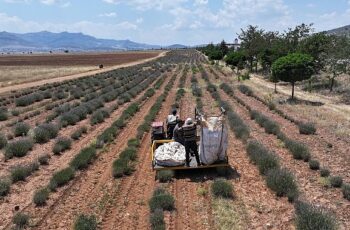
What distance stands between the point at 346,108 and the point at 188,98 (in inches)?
428

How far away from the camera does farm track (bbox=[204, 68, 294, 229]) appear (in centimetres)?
957

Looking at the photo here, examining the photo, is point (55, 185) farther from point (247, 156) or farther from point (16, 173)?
point (247, 156)

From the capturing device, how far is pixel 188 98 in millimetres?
31281

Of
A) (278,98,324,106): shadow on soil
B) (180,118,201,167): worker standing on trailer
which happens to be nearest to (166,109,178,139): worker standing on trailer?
(180,118,201,167): worker standing on trailer

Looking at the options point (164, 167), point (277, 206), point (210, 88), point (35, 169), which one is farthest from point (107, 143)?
point (210, 88)

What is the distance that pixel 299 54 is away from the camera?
2870 centimetres

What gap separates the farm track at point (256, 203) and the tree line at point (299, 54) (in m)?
15.8

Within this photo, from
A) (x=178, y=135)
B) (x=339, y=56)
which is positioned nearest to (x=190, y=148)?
(x=178, y=135)

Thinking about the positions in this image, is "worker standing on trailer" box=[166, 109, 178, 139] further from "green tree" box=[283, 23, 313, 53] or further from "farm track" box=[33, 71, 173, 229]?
"green tree" box=[283, 23, 313, 53]

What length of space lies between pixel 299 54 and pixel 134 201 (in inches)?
822

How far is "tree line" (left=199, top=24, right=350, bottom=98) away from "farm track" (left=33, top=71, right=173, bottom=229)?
53.6 feet

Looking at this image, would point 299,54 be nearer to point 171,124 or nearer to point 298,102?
point 298,102

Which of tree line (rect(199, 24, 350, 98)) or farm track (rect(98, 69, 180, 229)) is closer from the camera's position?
farm track (rect(98, 69, 180, 229))

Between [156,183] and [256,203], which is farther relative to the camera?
[156,183]
